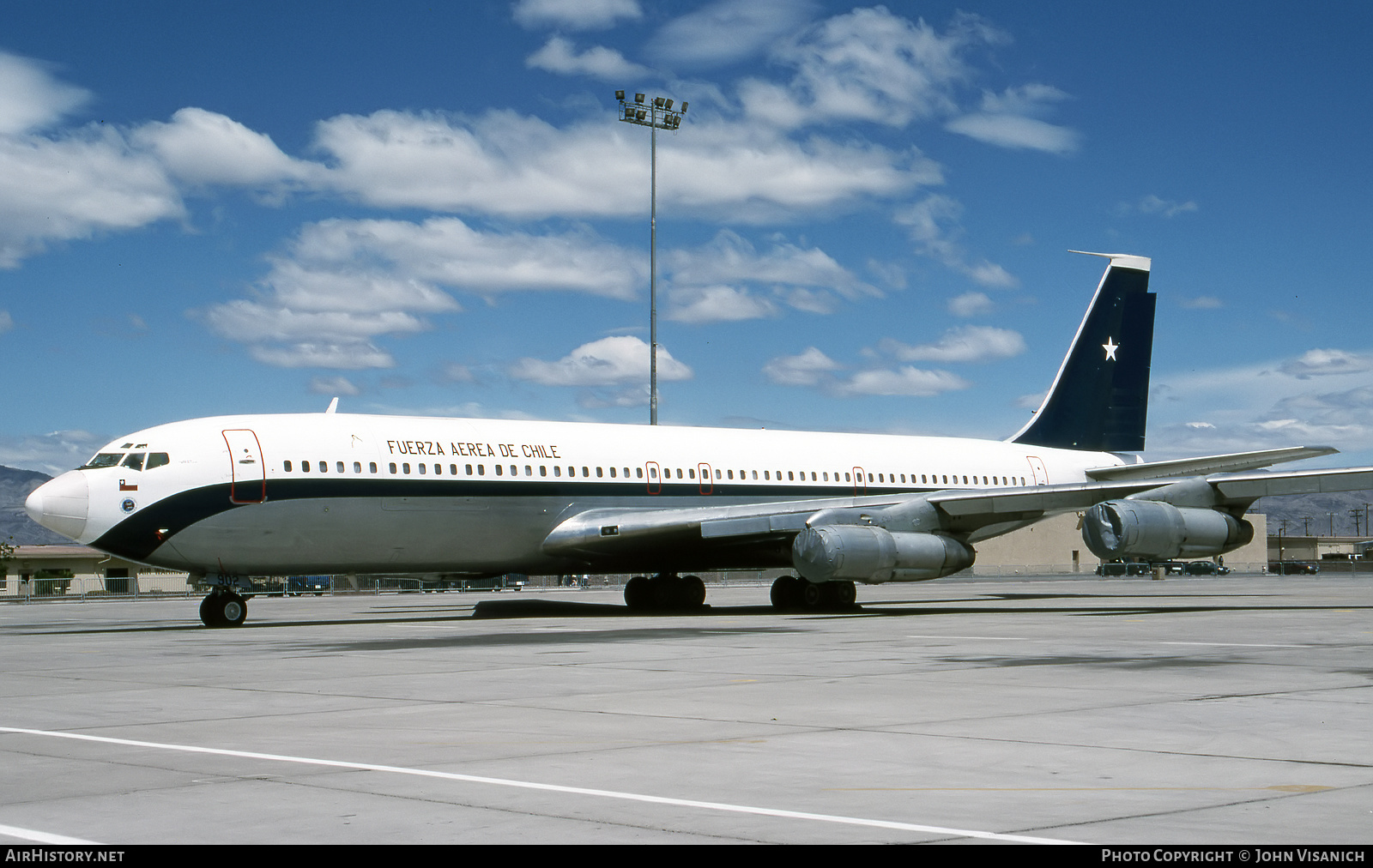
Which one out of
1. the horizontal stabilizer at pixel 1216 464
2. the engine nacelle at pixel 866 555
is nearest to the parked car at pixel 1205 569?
the horizontal stabilizer at pixel 1216 464

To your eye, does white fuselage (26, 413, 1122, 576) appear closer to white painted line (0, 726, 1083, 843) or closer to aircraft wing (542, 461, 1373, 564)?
aircraft wing (542, 461, 1373, 564)

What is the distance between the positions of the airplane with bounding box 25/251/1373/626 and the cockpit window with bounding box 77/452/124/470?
1.8 inches

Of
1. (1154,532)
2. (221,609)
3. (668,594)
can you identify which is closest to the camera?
(221,609)

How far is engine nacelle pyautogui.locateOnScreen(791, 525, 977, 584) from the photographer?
91.7 ft

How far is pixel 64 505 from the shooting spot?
25.0 metres

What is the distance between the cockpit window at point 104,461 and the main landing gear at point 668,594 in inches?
519

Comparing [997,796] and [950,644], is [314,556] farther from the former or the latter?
[997,796]

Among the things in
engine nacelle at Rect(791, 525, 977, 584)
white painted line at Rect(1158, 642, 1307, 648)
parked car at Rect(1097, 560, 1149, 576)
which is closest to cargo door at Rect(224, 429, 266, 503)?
engine nacelle at Rect(791, 525, 977, 584)

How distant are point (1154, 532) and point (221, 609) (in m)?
19.1

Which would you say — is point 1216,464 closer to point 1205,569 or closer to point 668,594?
point 668,594

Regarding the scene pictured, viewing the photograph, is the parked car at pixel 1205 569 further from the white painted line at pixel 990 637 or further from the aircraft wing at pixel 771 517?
the white painted line at pixel 990 637

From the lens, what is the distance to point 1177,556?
2883 centimetres

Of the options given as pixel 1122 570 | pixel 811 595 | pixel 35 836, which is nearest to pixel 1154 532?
pixel 811 595

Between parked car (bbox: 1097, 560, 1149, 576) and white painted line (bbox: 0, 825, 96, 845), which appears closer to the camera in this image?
white painted line (bbox: 0, 825, 96, 845)
